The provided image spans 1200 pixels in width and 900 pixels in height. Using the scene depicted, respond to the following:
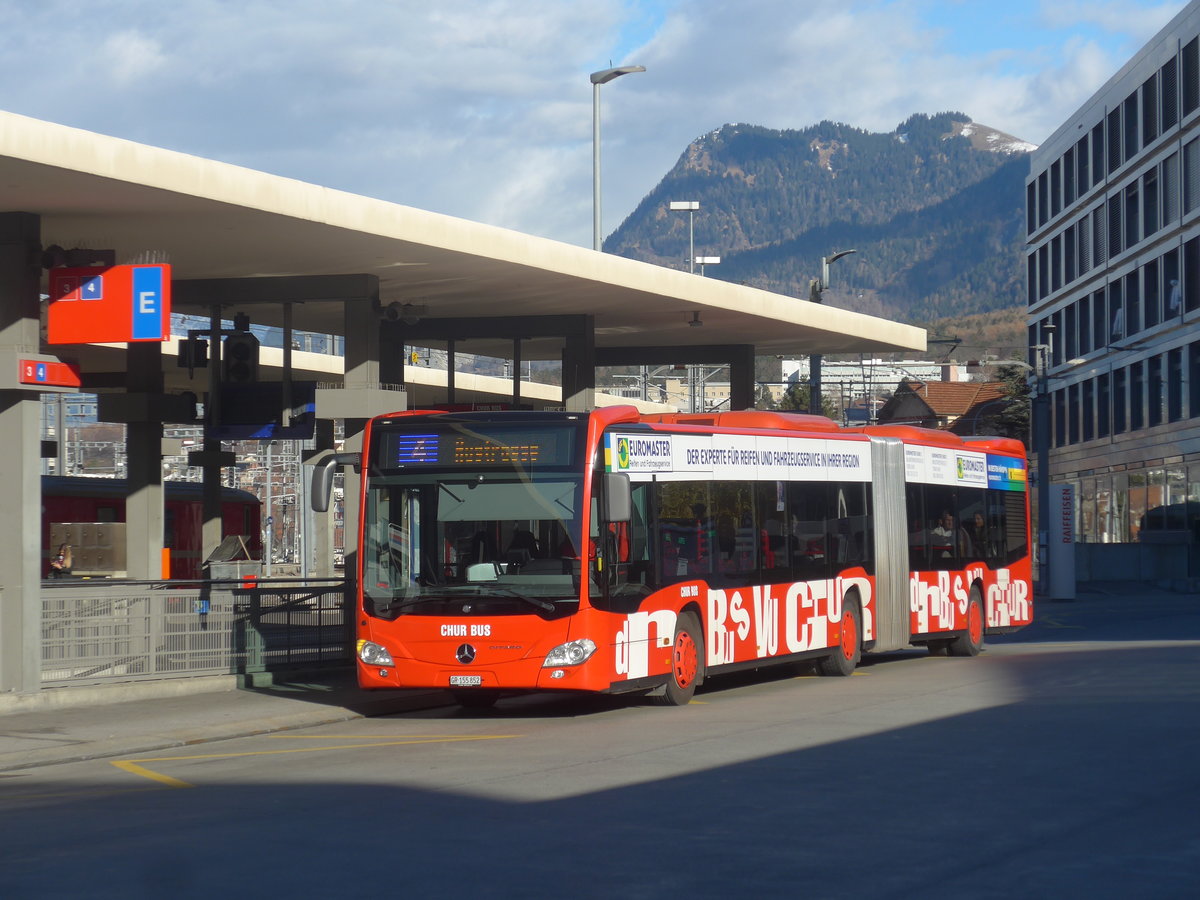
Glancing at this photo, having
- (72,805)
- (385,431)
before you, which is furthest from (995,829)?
(385,431)

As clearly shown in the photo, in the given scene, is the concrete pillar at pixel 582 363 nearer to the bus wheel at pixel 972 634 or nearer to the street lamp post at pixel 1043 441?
the bus wheel at pixel 972 634

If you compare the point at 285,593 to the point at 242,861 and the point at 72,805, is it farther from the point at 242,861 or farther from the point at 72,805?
the point at 242,861

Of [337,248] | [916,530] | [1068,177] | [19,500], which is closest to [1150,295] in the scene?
[1068,177]

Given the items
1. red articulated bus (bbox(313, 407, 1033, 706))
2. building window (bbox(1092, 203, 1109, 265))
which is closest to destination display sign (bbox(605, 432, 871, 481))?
red articulated bus (bbox(313, 407, 1033, 706))

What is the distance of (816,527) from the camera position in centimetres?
2011

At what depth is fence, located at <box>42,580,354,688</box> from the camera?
17.5 meters

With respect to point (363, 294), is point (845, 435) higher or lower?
lower

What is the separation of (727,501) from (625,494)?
2.90 metres

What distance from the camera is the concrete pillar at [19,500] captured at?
655 inches

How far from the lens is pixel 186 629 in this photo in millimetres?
18797

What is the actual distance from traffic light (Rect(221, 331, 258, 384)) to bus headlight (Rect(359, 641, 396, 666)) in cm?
933

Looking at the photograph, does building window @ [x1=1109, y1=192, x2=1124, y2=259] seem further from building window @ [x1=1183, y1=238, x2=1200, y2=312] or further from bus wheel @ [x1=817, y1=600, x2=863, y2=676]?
bus wheel @ [x1=817, y1=600, x2=863, y2=676]

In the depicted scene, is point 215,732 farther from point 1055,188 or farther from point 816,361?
point 1055,188

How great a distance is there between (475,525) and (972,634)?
1127 cm
